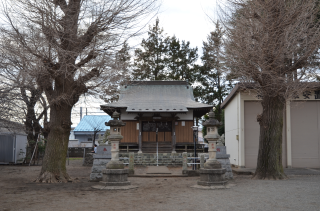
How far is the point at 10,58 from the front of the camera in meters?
10.2

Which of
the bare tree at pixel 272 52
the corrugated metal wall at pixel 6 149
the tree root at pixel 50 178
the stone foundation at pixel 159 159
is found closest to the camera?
the bare tree at pixel 272 52

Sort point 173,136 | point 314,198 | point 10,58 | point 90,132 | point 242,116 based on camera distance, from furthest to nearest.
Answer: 1. point 90,132
2. point 173,136
3. point 242,116
4. point 10,58
5. point 314,198

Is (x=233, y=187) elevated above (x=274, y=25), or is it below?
below

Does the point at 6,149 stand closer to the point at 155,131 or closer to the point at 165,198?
the point at 155,131

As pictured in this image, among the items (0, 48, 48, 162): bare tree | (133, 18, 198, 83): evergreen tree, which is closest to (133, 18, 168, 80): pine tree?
(133, 18, 198, 83): evergreen tree

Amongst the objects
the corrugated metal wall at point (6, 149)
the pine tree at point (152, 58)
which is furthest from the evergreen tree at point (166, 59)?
the corrugated metal wall at point (6, 149)

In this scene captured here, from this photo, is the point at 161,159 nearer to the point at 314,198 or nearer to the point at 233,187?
the point at 233,187

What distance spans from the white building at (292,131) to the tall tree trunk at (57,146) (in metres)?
9.42

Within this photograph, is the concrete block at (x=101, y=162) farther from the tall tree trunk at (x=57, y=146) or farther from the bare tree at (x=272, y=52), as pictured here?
the bare tree at (x=272, y=52)

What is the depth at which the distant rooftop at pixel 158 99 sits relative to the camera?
2145 cm

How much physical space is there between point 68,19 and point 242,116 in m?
11.0

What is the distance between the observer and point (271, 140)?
454 inches

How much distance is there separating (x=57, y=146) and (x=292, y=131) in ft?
40.7

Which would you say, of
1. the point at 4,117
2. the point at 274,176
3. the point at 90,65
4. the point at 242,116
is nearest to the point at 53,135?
the point at 90,65
